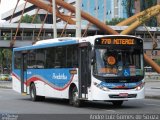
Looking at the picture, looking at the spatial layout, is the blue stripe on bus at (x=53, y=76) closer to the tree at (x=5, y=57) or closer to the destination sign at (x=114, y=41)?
the destination sign at (x=114, y=41)

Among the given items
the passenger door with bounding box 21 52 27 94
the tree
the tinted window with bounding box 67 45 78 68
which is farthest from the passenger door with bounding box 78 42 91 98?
the tree

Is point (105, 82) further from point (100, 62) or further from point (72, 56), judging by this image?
point (72, 56)

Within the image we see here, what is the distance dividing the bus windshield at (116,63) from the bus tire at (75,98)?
6.11 feet

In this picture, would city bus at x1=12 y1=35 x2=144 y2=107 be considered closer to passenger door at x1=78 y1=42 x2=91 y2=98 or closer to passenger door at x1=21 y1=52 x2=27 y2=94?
passenger door at x1=78 y1=42 x2=91 y2=98

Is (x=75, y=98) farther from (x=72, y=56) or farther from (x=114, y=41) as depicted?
(x=114, y=41)

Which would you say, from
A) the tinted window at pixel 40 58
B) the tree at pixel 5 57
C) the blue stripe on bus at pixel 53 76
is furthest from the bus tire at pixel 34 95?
the tree at pixel 5 57

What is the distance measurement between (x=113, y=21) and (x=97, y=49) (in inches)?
4186

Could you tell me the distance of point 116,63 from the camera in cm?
2133

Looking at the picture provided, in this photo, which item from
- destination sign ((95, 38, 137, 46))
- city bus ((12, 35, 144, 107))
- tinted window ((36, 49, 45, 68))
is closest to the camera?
city bus ((12, 35, 144, 107))

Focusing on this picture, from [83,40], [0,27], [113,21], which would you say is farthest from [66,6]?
[83,40]

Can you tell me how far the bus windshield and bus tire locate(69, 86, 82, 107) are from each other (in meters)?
1.86

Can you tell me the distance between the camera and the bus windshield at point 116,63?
69.8 feet

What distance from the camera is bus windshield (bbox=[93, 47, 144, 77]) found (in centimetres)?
2128

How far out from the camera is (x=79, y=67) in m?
22.4
